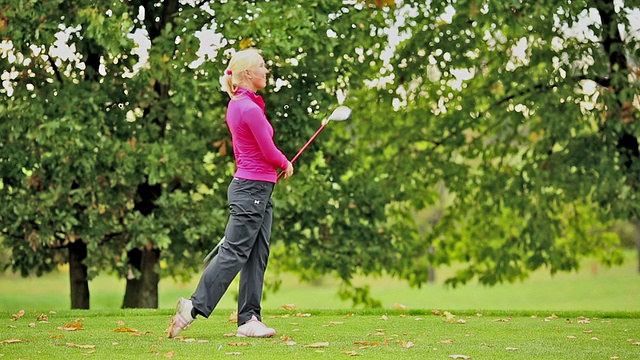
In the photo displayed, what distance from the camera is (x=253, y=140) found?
5848 mm

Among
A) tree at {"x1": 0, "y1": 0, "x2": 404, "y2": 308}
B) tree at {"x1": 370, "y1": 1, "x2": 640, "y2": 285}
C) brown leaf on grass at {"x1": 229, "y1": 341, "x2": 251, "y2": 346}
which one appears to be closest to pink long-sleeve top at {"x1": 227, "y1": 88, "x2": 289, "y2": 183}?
brown leaf on grass at {"x1": 229, "y1": 341, "x2": 251, "y2": 346}

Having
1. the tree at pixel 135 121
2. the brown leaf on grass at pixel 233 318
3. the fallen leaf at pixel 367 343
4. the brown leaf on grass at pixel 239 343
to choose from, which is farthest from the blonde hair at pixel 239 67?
the tree at pixel 135 121

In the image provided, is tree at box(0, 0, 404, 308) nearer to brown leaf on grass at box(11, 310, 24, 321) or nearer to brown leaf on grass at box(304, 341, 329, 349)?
brown leaf on grass at box(11, 310, 24, 321)

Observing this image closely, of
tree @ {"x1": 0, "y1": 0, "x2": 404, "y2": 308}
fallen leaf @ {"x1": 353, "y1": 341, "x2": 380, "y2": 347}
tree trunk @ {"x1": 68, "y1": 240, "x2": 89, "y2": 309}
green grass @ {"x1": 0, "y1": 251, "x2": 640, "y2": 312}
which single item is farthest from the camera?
green grass @ {"x1": 0, "y1": 251, "x2": 640, "y2": 312}

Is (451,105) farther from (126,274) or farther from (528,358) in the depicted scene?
(528,358)

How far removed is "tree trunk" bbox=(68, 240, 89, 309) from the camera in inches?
466

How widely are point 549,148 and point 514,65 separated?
4.36 feet

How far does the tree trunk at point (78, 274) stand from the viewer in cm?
1183

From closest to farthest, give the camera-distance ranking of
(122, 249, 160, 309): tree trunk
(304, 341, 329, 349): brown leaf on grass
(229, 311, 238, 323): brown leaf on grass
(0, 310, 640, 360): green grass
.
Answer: (0, 310, 640, 360): green grass → (304, 341, 329, 349): brown leaf on grass → (229, 311, 238, 323): brown leaf on grass → (122, 249, 160, 309): tree trunk

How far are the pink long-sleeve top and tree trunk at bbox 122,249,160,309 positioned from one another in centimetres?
632

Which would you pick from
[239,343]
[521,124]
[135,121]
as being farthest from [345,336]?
[521,124]

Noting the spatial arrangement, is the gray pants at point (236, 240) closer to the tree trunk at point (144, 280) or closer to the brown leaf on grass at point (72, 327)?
the brown leaf on grass at point (72, 327)

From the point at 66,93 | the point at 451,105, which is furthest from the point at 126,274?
the point at 451,105

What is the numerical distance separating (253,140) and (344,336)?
1414mm
